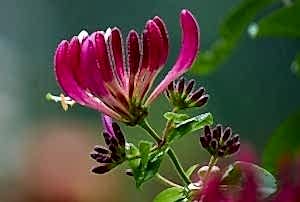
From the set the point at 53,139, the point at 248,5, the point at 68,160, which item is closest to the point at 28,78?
the point at 53,139

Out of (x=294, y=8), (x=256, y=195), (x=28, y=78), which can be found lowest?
(x=256, y=195)

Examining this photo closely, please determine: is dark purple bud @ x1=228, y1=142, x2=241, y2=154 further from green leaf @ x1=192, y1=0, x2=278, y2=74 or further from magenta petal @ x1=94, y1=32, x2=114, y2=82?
green leaf @ x1=192, y1=0, x2=278, y2=74

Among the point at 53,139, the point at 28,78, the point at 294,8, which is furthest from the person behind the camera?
the point at 28,78

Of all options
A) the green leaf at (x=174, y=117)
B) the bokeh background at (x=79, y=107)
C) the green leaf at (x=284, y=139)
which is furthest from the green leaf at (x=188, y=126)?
the bokeh background at (x=79, y=107)

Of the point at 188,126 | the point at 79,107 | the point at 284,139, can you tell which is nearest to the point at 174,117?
the point at 188,126

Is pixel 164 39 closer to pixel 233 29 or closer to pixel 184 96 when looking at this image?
pixel 184 96

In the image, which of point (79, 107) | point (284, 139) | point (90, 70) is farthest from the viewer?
point (79, 107)

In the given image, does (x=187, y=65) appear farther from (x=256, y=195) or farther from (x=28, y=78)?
(x=28, y=78)
